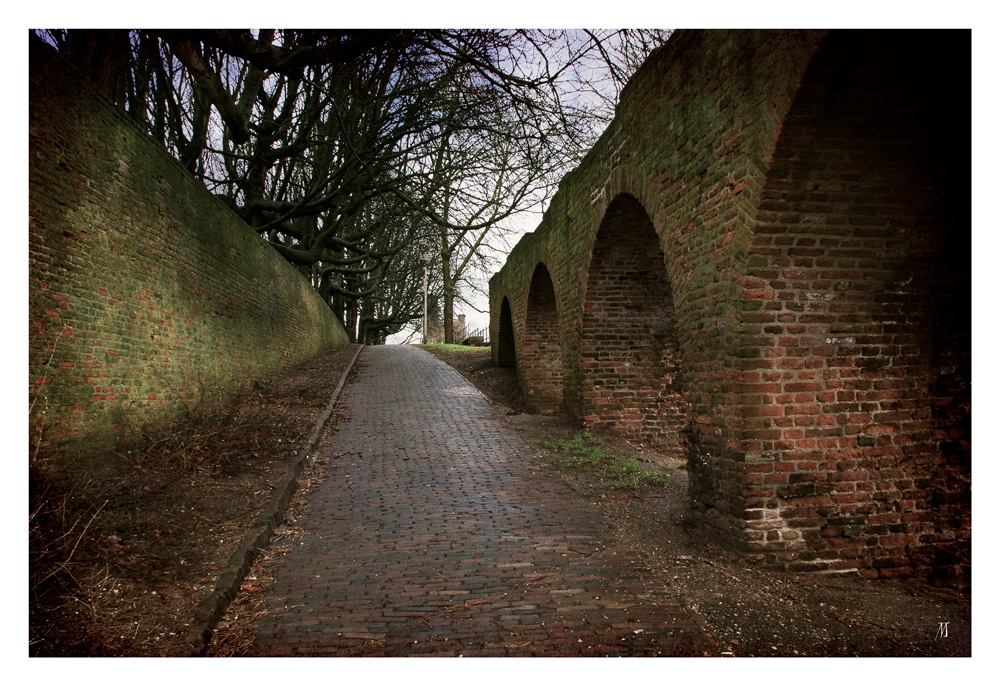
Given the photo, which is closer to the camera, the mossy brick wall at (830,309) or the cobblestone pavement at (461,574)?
the cobblestone pavement at (461,574)

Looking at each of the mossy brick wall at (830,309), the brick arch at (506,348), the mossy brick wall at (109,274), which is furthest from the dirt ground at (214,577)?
the brick arch at (506,348)

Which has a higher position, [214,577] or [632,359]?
[632,359]

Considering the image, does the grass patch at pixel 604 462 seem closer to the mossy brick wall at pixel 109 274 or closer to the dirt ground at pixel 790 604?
the dirt ground at pixel 790 604

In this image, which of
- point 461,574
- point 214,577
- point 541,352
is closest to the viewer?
point 214,577

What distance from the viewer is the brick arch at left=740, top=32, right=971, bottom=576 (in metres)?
3.82

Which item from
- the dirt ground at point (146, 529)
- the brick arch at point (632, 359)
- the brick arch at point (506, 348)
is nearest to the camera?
the dirt ground at point (146, 529)

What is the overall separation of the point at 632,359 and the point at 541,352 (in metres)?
3.64

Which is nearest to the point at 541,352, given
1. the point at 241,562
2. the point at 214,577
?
the point at 241,562

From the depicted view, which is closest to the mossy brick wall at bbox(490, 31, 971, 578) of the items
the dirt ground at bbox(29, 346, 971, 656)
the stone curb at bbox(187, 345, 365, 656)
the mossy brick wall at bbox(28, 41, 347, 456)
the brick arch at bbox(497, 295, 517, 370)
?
the dirt ground at bbox(29, 346, 971, 656)

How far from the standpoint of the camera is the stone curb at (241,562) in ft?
9.91

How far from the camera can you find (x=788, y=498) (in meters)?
3.91

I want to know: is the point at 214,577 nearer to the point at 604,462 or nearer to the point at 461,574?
the point at 461,574

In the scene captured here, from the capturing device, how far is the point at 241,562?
3873mm

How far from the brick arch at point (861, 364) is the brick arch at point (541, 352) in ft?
25.1
